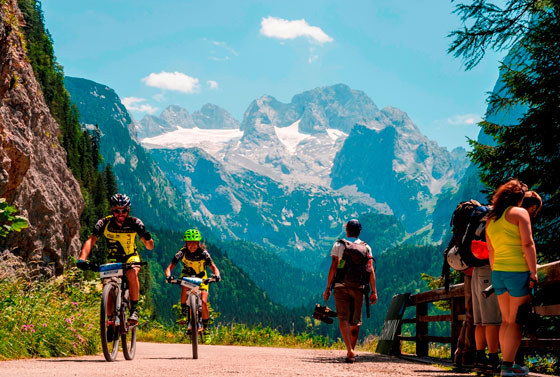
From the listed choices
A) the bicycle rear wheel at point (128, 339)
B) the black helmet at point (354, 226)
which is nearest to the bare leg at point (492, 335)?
the black helmet at point (354, 226)

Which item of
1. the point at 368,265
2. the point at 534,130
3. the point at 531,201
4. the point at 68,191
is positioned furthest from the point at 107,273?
the point at 68,191

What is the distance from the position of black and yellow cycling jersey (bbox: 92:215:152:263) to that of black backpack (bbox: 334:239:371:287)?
3152 millimetres

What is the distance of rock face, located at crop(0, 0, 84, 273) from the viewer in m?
16.8

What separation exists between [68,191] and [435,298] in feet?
90.0

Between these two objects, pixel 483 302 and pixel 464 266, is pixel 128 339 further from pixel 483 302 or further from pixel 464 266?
pixel 483 302

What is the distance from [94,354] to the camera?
→ 10289 millimetres

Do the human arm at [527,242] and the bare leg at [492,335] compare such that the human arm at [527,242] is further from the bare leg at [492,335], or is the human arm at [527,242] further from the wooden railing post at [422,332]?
the wooden railing post at [422,332]

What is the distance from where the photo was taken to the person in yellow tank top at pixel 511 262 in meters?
6.02

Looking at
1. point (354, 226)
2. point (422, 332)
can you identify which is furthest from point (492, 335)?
point (422, 332)

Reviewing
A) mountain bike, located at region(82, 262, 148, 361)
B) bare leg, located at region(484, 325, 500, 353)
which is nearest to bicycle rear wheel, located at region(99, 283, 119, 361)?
mountain bike, located at region(82, 262, 148, 361)

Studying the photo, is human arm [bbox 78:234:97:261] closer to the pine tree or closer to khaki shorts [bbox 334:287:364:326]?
khaki shorts [bbox 334:287:364:326]

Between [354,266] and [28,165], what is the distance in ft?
40.7

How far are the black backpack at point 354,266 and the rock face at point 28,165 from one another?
6787 millimetres

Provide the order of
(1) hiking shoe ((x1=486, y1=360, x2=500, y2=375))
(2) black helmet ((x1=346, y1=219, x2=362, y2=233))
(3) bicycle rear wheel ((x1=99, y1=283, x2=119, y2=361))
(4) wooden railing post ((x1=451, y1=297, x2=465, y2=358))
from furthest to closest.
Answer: (2) black helmet ((x1=346, y1=219, x2=362, y2=233)) → (4) wooden railing post ((x1=451, y1=297, x2=465, y2=358)) → (3) bicycle rear wheel ((x1=99, y1=283, x2=119, y2=361)) → (1) hiking shoe ((x1=486, y1=360, x2=500, y2=375))
